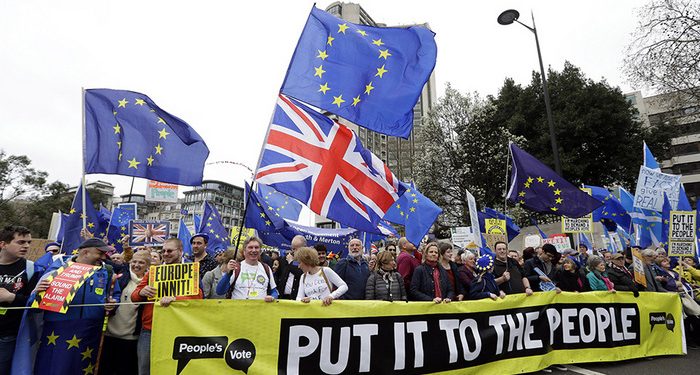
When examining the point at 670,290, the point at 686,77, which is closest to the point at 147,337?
the point at 670,290

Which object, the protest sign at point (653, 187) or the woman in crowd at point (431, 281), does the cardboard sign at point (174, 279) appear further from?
the protest sign at point (653, 187)

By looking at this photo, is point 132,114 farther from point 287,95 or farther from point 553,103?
point 553,103

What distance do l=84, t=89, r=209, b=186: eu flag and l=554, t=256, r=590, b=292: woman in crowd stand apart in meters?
6.54

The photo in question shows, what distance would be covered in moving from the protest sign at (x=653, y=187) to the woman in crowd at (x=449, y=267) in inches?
356

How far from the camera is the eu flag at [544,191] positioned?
862cm

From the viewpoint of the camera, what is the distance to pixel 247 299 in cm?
419

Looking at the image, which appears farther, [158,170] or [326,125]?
[158,170]

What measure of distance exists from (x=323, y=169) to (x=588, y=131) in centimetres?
2813

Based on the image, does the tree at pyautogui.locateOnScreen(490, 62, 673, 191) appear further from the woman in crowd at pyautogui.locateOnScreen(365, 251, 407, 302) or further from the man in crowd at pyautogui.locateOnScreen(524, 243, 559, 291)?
the woman in crowd at pyautogui.locateOnScreen(365, 251, 407, 302)

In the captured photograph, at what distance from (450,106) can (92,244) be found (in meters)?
29.5

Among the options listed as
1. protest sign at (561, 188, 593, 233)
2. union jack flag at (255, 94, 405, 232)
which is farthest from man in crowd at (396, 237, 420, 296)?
protest sign at (561, 188, 593, 233)

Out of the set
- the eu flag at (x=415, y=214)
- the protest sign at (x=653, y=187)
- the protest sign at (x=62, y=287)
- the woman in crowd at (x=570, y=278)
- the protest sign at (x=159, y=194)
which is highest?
the protest sign at (x=159, y=194)

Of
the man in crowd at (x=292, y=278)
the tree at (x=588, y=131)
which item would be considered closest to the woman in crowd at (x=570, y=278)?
the man in crowd at (x=292, y=278)

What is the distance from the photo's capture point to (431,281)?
5.53 meters
